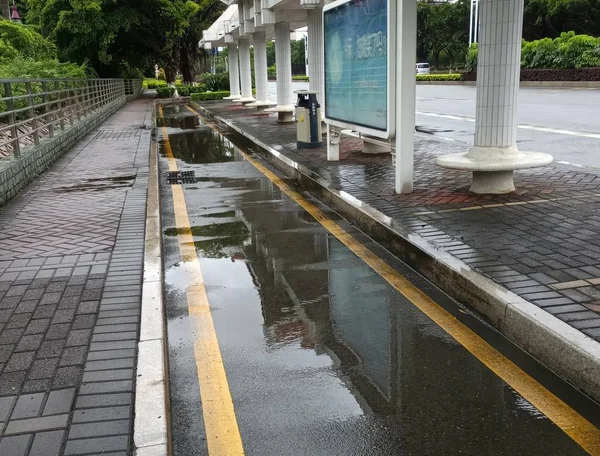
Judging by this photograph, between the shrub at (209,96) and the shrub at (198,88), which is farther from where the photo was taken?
the shrub at (198,88)

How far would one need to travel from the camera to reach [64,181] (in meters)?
10.4

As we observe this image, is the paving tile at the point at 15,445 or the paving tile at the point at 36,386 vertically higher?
the paving tile at the point at 36,386

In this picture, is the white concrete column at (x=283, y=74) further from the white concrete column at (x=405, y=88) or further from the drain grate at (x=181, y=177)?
the white concrete column at (x=405, y=88)

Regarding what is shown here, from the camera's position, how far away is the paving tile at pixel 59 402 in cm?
323

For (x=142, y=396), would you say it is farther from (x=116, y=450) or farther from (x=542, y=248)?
(x=542, y=248)

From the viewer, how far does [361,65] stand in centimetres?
919

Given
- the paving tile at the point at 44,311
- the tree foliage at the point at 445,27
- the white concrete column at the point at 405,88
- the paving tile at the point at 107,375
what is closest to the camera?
the paving tile at the point at 107,375

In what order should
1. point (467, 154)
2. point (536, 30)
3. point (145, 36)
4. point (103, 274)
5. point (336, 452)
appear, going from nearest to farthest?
point (336, 452)
point (103, 274)
point (467, 154)
point (145, 36)
point (536, 30)

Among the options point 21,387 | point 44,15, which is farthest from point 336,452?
point 44,15

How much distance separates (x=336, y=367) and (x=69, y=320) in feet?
6.31

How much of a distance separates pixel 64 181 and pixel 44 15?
32670 mm

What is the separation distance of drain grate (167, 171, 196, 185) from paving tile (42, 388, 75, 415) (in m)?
7.79

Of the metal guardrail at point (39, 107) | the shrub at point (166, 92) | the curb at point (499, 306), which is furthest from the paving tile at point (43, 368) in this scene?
the shrub at point (166, 92)

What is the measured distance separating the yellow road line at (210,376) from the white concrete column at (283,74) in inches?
587
